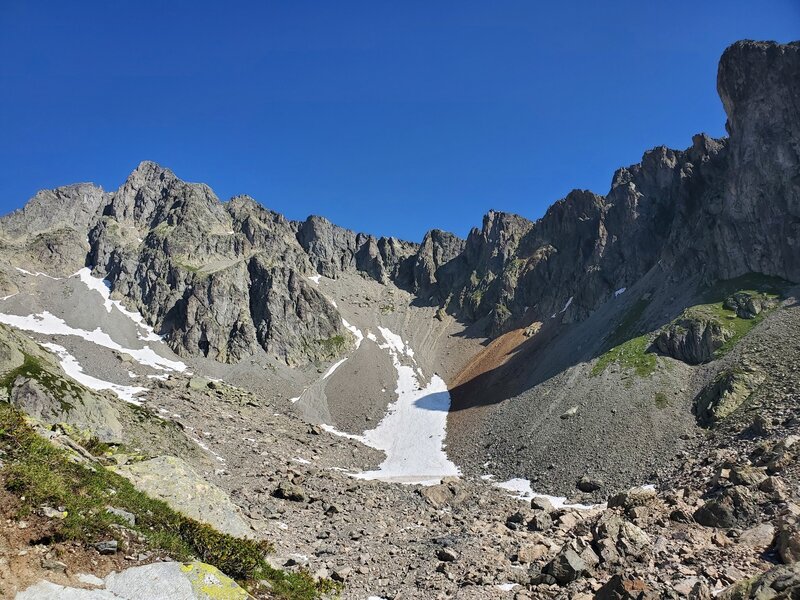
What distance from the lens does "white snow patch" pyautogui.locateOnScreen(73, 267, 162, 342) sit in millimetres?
120188

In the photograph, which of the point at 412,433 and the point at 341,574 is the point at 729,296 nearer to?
the point at 412,433

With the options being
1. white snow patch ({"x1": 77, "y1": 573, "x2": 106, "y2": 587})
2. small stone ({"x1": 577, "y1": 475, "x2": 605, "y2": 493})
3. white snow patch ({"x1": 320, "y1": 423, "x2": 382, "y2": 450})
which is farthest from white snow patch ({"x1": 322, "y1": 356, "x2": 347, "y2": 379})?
white snow patch ({"x1": 77, "y1": 573, "x2": 106, "y2": 587})

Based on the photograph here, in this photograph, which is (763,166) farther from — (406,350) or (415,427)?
(406,350)

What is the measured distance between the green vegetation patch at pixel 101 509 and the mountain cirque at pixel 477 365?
2.08 meters

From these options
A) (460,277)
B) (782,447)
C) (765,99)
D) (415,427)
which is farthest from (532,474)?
(460,277)

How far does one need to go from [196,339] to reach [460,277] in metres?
98.2

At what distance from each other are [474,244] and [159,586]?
177 metres

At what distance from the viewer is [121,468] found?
17.3 meters

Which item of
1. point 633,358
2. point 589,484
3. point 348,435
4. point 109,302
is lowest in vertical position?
point 348,435

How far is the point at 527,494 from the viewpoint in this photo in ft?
168

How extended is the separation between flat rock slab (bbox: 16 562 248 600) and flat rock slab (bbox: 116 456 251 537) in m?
7.13

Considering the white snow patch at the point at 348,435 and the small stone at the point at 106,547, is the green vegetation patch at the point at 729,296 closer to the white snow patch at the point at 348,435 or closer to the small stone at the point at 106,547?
the white snow patch at the point at 348,435

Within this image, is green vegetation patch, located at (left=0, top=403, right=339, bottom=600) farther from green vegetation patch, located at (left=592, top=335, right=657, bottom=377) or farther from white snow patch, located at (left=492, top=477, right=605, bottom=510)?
green vegetation patch, located at (left=592, top=335, right=657, bottom=377)

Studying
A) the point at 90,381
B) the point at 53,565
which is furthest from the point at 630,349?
the point at 90,381
